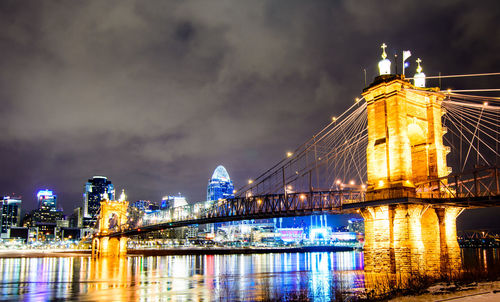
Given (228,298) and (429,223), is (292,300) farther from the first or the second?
(429,223)

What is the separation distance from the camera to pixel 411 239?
1421 inches

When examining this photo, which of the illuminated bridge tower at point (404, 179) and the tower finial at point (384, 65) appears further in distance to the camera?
the tower finial at point (384, 65)

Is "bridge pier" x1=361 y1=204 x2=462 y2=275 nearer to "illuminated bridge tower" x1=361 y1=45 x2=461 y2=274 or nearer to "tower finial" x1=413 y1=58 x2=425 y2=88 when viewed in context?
"illuminated bridge tower" x1=361 y1=45 x2=461 y2=274

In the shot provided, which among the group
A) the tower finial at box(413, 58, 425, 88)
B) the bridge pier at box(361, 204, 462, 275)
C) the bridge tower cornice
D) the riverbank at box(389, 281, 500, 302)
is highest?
the tower finial at box(413, 58, 425, 88)

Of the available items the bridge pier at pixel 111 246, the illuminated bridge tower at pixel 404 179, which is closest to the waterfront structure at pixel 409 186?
the illuminated bridge tower at pixel 404 179

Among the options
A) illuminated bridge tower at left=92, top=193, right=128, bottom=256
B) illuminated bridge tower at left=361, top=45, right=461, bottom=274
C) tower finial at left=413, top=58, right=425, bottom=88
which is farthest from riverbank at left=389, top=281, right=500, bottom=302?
illuminated bridge tower at left=92, top=193, right=128, bottom=256

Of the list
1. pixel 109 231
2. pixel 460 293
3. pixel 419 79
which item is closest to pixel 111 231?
pixel 109 231

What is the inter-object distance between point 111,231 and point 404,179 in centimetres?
10063

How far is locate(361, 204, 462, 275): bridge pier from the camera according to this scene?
36062 millimetres

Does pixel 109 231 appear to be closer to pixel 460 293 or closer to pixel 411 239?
pixel 411 239

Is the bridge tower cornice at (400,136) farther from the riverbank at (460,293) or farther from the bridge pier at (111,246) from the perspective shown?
the bridge pier at (111,246)

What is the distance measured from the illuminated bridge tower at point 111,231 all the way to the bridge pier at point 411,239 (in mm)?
86539

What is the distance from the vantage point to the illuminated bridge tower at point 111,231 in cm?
11375

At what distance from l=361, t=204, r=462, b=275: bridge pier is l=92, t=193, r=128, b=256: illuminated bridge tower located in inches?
3407
